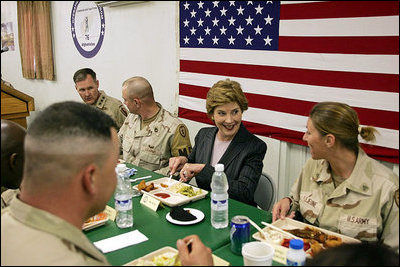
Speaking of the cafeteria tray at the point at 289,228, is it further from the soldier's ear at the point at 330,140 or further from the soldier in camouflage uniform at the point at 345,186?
the soldier's ear at the point at 330,140

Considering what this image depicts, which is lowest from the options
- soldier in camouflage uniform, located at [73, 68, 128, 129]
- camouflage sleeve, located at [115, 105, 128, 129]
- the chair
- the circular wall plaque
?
the chair

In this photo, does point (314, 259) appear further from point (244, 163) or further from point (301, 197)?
point (244, 163)

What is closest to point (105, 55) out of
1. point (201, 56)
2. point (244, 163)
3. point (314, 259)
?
point (201, 56)

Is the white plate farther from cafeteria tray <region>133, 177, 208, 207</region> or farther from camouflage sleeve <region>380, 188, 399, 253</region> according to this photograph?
camouflage sleeve <region>380, 188, 399, 253</region>

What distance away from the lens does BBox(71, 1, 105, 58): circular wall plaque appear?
4.84 m

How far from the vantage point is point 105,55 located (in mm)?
4922

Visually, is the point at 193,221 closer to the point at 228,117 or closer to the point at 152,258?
the point at 152,258

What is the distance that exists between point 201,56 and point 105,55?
194cm

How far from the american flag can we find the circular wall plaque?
1718mm

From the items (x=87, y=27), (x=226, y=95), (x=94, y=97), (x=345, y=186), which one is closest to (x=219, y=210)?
(x=345, y=186)

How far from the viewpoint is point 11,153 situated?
54.7 inches

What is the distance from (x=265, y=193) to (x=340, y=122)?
0.80 m

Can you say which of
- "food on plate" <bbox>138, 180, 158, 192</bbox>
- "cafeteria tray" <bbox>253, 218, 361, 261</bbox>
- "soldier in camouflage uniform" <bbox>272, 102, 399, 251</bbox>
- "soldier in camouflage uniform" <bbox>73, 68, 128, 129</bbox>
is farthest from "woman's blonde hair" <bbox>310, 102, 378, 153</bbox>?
"soldier in camouflage uniform" <bbox>73, 68, 128, 129</bbox>

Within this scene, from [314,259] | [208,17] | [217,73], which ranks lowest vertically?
[314,259]
